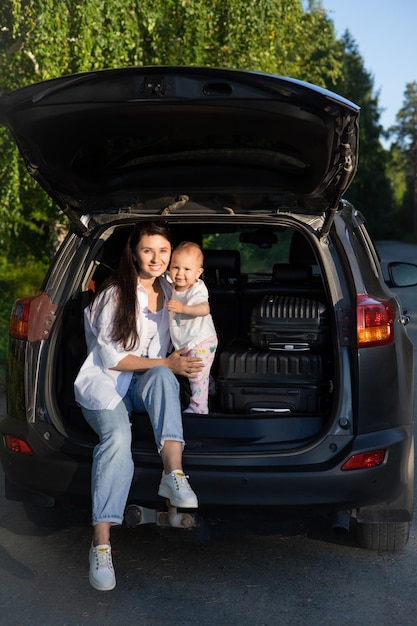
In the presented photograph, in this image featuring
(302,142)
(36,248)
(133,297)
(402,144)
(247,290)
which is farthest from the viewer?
(402,144)

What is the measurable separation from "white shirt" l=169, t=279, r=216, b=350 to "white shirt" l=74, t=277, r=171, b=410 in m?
0.14

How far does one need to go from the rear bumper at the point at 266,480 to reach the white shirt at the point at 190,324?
2.14ft

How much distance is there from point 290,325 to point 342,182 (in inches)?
35.4

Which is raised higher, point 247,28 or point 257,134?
point 247,28

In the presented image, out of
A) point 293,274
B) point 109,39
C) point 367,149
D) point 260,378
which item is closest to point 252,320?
point 260,378

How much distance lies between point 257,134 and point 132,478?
1591 mm

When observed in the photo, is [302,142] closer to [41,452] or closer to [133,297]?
[133,297]

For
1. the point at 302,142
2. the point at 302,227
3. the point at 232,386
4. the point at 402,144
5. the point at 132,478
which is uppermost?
the point at 402,144

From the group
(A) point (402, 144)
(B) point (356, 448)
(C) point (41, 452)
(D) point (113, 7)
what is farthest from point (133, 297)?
(A) point (402, 144)

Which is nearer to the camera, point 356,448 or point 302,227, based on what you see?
point 356,448

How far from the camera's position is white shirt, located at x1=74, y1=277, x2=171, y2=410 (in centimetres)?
424

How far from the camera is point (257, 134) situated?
4094 millimetres

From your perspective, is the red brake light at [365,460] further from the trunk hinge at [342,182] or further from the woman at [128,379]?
the trunk hinge at [342,182]

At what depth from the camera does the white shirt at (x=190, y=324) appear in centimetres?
455
